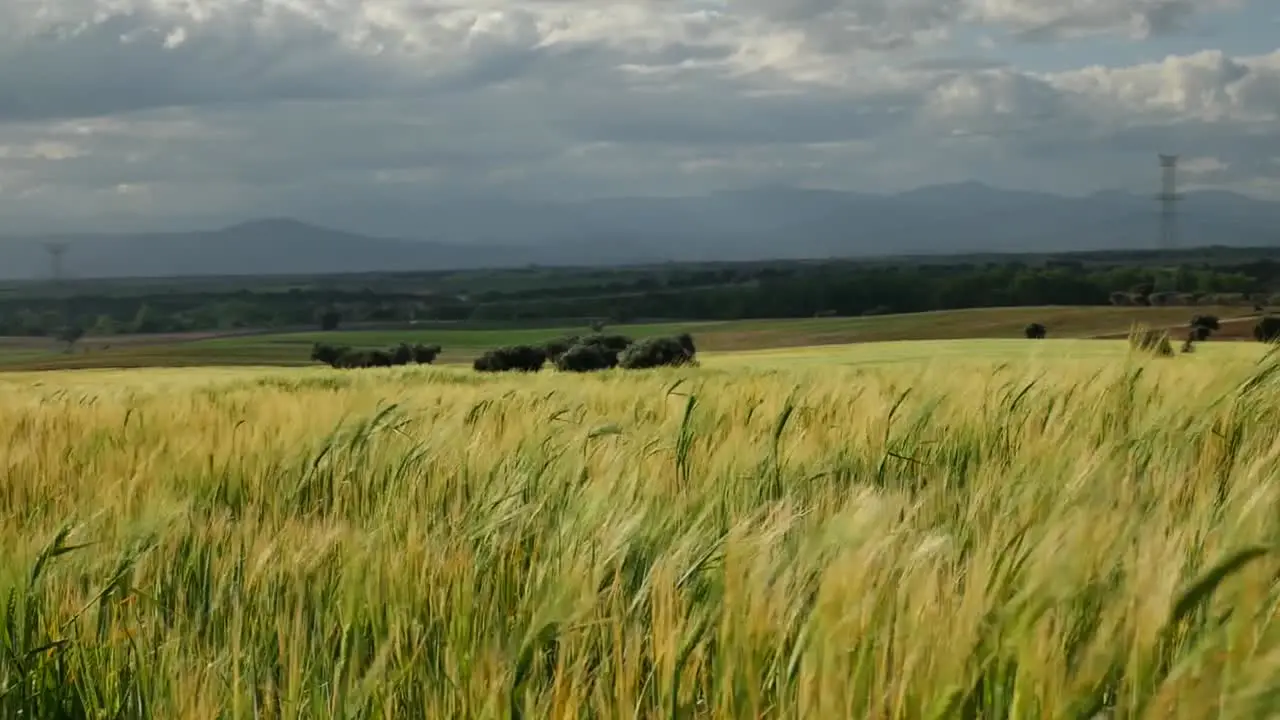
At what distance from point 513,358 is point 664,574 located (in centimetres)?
2877

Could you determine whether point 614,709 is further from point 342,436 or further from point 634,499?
point 342,436

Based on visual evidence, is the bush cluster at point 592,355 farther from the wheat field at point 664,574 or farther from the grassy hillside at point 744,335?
the wheat field at point 664,574

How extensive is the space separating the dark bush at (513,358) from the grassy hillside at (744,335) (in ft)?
35.3

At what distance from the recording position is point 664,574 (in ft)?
5.76

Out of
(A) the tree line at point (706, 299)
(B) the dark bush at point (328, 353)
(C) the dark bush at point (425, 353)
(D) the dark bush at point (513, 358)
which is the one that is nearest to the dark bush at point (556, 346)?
(D) the dark bush at point (513, 358)

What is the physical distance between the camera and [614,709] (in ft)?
5.42

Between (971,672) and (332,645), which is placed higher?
(971,672)

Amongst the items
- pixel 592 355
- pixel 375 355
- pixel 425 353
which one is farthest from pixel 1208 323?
pixel 425 353

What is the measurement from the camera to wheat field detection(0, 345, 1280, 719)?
150 centimetres

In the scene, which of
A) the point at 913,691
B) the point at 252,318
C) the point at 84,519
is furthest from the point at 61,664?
the point at 252,318

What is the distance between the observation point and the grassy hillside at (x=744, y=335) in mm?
41344

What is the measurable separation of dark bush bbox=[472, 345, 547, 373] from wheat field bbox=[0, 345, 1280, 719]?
24221 millimetres

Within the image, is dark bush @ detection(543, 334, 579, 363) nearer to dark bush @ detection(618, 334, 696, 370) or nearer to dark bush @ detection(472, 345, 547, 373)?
dark bush @ detection(472, 345, 547, 373)

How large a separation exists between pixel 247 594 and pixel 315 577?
0.12 metres
